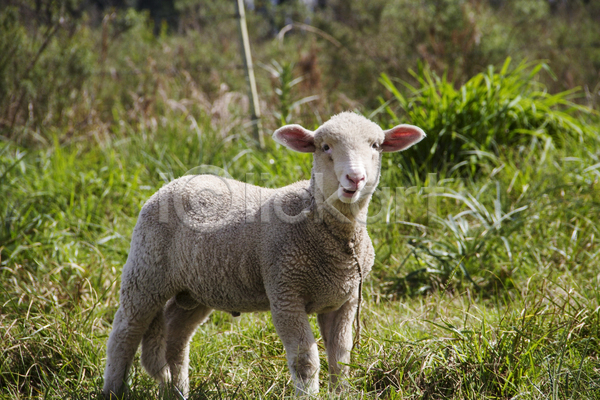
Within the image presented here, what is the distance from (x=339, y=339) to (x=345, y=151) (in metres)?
0.90

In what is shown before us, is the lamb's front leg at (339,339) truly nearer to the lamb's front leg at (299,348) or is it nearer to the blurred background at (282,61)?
the lamb's front leg at (299,348)

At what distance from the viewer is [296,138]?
259 cm

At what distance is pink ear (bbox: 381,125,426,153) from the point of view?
104 inches

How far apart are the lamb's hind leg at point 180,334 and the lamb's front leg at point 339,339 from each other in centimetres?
78

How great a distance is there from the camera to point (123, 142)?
553cm

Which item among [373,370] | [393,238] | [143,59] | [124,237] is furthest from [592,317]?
[143,59]

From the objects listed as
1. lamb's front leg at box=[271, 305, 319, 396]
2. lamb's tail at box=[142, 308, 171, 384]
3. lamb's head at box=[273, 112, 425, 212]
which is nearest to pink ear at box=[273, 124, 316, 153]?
lamb's head at box=[273, 112, 425, 212]

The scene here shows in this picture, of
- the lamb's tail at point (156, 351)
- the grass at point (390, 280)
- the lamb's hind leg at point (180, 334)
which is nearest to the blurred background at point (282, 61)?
the grass at point (390, 280)

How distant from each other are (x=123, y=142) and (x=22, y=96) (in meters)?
1.26

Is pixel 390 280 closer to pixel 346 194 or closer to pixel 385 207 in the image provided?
pixel 385 207

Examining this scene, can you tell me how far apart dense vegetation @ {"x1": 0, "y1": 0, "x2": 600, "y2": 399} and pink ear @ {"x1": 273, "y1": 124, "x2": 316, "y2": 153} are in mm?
1042

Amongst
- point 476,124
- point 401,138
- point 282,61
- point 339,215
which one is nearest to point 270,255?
point 339,215

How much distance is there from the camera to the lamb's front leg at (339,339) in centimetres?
251

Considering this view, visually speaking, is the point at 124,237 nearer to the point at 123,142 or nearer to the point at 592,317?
the point at 123,142
